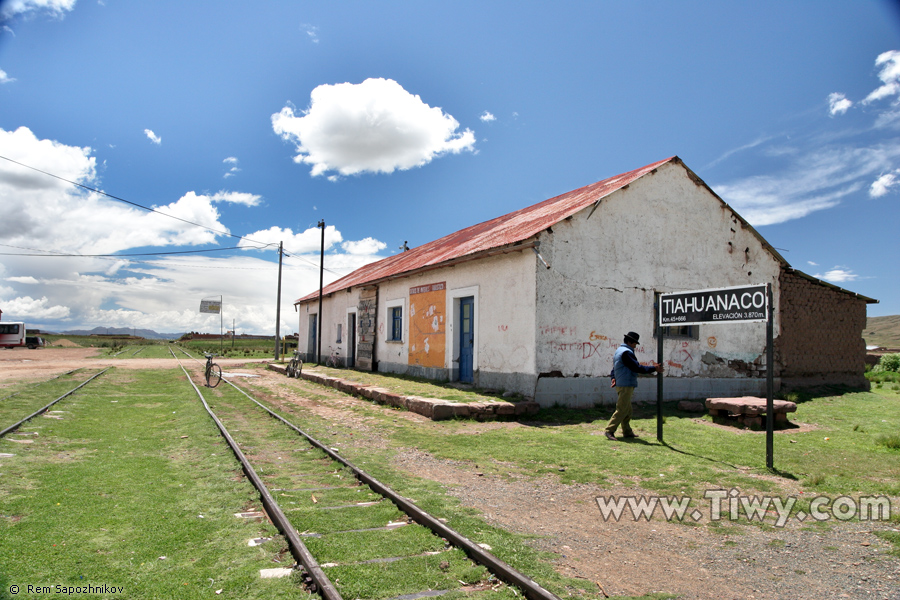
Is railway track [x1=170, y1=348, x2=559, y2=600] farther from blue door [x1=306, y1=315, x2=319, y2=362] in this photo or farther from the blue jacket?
blue door [x1=306, y1=315, x2=319, y2=362]

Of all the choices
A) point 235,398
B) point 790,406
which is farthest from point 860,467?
point 235,398

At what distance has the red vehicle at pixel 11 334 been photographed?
159 feet

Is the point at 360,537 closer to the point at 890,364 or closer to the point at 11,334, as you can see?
the point at 890,364

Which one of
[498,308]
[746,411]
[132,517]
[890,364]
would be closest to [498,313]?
[498,308]

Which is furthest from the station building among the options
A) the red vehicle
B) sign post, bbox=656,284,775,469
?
the red vehicle

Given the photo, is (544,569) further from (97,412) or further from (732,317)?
(97,412)

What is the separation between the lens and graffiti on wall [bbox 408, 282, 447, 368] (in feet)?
51.0

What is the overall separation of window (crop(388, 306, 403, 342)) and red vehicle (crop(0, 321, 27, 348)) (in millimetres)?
47238

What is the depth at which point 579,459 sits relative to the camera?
291 inches

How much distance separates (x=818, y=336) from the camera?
51.4 feet

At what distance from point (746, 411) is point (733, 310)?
11.7 feet

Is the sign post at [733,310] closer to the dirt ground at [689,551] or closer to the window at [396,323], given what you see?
the dirt ground at [689,551]

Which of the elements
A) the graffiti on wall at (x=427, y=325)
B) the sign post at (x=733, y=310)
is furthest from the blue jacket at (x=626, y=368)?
the graffiti on wall at (x=427, y=325)

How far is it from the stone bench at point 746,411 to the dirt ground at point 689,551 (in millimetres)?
5371
